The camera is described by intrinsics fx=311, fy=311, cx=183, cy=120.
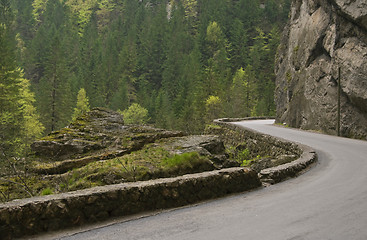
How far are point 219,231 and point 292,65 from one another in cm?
3363

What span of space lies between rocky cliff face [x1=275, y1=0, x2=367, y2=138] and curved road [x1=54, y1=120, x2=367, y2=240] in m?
15.6

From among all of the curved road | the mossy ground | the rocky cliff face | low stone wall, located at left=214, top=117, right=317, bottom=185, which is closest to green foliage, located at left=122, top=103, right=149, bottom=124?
the rocky cliff face

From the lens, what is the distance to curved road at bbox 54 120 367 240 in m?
4.64

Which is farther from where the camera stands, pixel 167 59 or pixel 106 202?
pixel 167 59

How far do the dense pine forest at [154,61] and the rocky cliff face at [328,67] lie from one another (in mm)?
27511

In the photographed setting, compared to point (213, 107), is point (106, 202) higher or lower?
lower

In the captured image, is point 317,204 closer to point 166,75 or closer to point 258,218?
point 258,218

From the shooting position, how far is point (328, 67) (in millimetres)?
25766

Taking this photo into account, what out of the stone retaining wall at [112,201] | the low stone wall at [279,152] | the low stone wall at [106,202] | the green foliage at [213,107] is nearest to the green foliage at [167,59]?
the green foliage at [213,107]

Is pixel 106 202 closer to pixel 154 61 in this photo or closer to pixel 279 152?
pixel 279 152

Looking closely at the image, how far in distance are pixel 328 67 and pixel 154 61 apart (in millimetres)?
72115

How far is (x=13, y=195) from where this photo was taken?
922cm

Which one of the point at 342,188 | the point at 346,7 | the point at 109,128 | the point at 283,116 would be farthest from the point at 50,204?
the point at 283,116

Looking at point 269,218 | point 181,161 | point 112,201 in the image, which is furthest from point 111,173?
point 269,218
